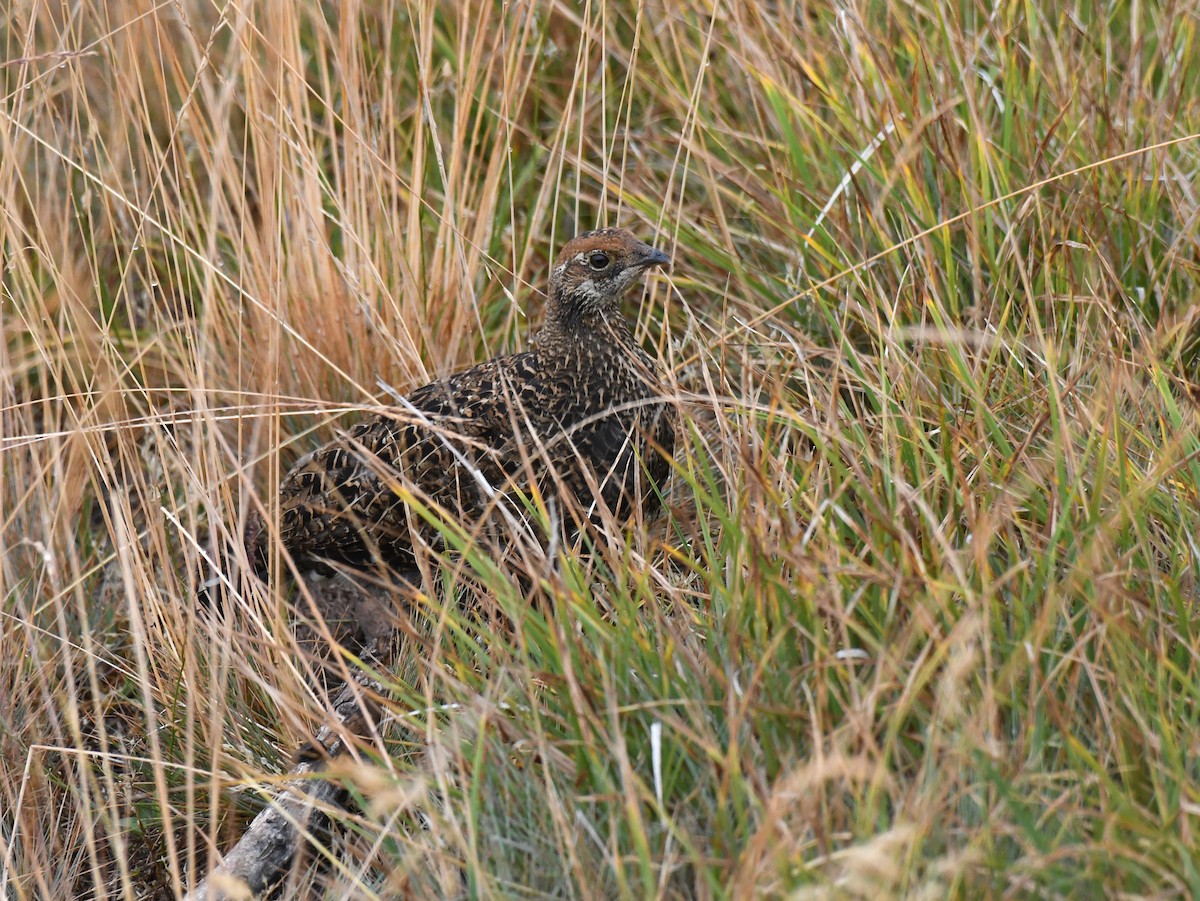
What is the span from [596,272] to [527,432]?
413 mm

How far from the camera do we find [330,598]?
366 centimetres

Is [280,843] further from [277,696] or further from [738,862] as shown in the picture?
[738,862]

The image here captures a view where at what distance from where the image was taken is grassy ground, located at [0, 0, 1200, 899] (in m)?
2.05

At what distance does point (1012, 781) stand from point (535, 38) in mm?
3077

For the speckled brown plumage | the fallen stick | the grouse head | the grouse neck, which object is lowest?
the fallen stick

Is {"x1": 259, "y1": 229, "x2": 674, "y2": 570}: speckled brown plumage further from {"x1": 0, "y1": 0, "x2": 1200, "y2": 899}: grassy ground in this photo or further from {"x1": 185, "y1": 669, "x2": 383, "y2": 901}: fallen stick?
{"x1": 185, "y1": 669, "x2": 383, "y2": 901}: fallen stick

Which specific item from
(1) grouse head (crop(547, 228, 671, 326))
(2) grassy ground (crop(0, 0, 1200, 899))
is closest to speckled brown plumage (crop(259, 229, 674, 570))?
(1) grouse head (crop(547, 228, 671, 326))

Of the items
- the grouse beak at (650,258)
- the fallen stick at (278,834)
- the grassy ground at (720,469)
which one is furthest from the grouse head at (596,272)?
the fallen stick at (278,834)

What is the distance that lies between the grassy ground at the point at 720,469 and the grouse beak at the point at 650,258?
19 centimetres

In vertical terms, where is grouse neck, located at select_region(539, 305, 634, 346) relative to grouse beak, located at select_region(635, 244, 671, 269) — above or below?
below

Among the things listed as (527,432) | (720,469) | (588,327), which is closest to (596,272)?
(588,327)

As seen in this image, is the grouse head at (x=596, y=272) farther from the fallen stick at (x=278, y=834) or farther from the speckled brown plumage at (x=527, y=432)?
the fallen stick at (x=278, y=834)

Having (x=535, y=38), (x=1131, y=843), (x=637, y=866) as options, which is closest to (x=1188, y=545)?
(x=1131, y=843)

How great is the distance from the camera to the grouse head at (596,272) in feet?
11.2
